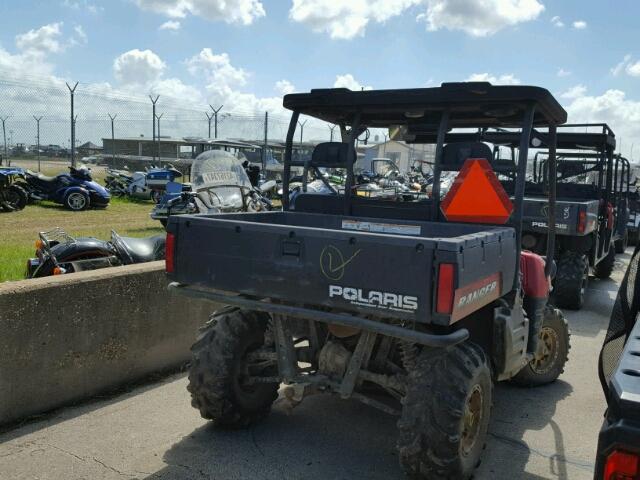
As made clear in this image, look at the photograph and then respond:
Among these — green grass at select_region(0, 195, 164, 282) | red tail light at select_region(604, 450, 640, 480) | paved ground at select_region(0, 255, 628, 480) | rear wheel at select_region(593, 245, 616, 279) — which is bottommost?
paved ground at select_region(0, 255, 628, 480)

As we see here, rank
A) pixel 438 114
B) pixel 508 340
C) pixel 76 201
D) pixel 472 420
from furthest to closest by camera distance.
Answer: pixel 76 201 < pixel 438 114 < pixel 508 340 < pixel 472 420

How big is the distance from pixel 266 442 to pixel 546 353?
247 cm

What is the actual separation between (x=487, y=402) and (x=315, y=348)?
1066 mm

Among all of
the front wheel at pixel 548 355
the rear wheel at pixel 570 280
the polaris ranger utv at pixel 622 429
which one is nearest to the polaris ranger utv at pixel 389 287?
the front wheel at pixel 548 355

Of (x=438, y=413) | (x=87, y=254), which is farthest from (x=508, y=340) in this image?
(x=87, y=254)

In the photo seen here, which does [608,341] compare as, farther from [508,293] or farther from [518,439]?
[518,439]

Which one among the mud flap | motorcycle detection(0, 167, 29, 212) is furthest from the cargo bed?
motorcycle detection(0, 167, 29, 212)

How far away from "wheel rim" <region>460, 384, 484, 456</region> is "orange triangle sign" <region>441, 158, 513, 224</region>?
112 cm

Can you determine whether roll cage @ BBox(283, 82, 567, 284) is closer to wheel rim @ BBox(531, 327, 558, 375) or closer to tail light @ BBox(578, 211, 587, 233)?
wheel rim @ BBox(531, 327, 558, 375)

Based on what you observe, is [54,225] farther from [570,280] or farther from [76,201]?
[570,280]

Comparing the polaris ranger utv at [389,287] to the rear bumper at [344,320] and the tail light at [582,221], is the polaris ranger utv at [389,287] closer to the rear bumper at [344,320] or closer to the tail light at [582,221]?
the rear bumper at [344,320]

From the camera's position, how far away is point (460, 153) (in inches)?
147

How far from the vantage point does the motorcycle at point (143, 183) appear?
18125mm

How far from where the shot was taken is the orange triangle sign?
372 centimetres
